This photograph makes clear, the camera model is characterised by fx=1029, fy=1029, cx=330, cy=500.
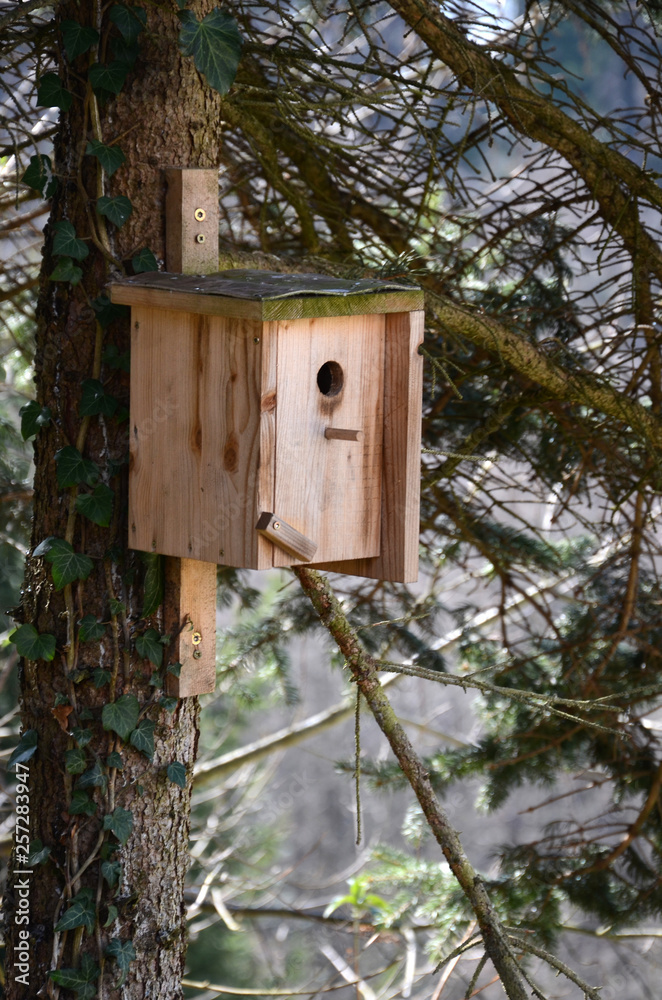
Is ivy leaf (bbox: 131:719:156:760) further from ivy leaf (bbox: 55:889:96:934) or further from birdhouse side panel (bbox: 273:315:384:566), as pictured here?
birdhouse side panel (bbox: 273:315:384:566)

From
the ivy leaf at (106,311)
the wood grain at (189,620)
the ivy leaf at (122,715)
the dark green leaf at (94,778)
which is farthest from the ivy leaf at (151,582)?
the ivy leaf at (106,311)

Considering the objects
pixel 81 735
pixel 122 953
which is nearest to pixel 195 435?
pixel 81 735

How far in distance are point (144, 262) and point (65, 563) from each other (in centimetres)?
43

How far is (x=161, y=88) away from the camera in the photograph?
4.78ft

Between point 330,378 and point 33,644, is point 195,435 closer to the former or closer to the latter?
point 330,378

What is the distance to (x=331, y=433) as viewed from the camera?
1330mm

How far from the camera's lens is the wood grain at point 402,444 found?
1.41 meters

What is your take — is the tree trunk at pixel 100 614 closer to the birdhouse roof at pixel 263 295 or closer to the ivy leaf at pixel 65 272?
the ivy leaf at pixel 65 272

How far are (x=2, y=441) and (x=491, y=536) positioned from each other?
58.0 inches

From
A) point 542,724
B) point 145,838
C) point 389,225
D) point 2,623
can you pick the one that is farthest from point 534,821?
point 145,838

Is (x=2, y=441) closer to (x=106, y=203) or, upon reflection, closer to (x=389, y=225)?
(x=389, y=225)

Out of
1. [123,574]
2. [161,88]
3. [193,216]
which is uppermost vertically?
[161,88]

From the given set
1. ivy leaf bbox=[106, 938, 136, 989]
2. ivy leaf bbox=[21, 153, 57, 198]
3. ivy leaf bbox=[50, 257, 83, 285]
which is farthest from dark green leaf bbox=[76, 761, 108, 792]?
ivy leaf bbox=[21, 153, 57, 198]

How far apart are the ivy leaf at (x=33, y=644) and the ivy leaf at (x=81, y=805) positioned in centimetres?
19
